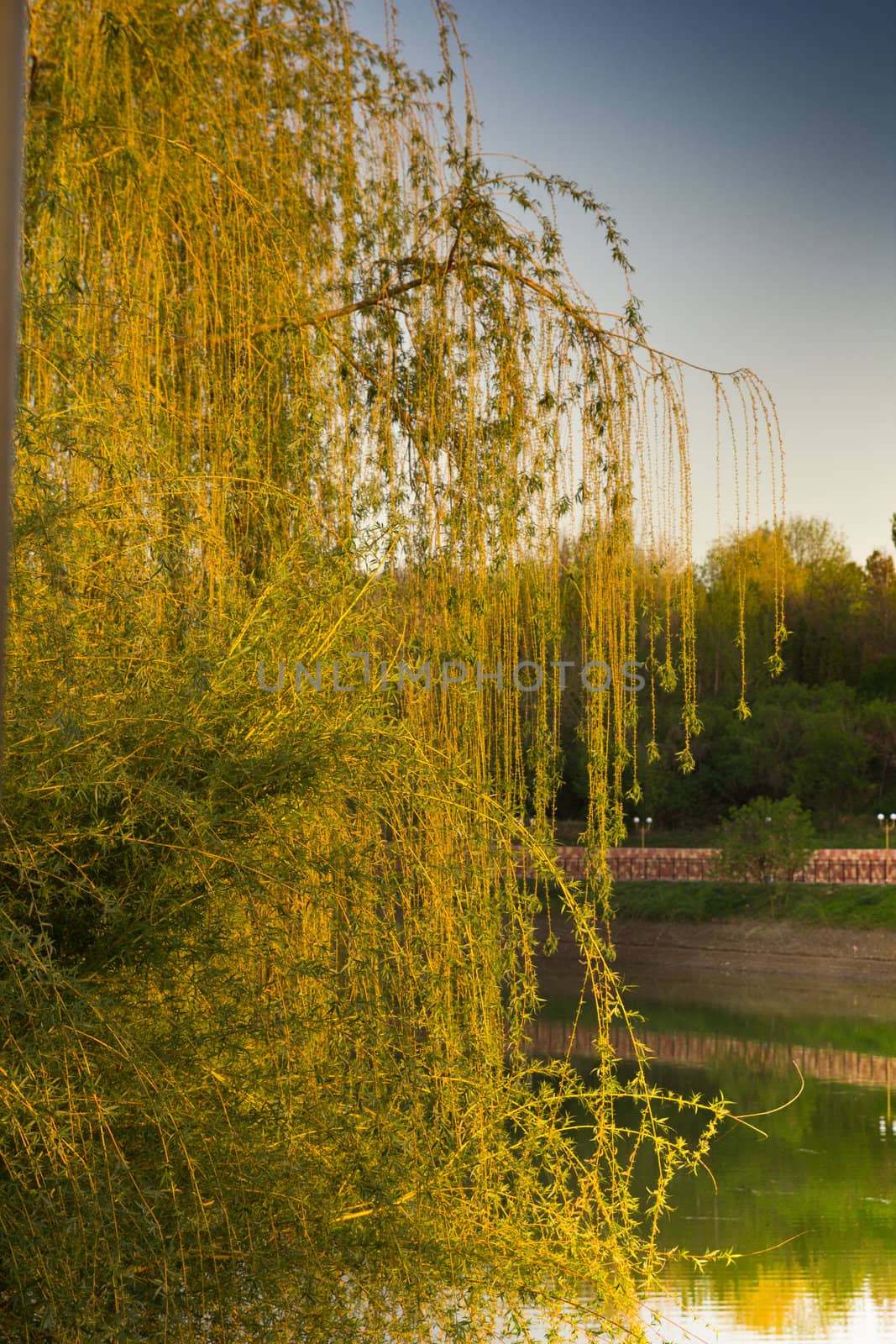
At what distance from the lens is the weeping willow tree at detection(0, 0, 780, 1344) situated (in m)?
1.85

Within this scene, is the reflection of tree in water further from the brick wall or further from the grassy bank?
the brick wall

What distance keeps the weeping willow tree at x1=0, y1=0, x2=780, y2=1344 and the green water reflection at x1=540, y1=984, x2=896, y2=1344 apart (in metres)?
1.26

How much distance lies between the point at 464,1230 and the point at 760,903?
615 inches

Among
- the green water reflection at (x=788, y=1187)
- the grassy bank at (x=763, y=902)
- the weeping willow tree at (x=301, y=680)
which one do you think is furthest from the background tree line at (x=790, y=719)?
the weeping willow tree at (x=301, y=680)

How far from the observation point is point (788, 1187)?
7.67m

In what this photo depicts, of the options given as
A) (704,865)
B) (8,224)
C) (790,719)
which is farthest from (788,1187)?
(790,719)

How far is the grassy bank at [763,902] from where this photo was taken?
16.2 m

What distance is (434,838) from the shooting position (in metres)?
2.37

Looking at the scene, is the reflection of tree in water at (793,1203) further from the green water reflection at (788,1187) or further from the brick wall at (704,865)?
the brick wall at (704,865)

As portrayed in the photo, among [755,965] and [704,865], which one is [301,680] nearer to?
[755,965]

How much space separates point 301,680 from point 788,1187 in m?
6.75

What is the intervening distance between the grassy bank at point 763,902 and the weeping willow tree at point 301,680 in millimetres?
13935

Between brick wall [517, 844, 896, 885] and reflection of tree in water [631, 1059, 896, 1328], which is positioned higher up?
brick wall [517, 844, 896, 885]

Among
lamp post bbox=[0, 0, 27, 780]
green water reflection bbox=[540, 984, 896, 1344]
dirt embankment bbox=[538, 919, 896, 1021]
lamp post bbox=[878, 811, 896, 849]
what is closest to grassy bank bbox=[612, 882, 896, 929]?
dirt embankment bbox=[538, 919, 896, 1021]
